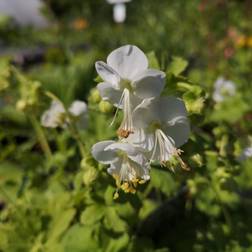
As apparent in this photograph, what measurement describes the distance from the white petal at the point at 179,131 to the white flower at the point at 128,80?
8 cm

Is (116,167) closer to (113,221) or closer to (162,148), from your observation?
(162,148)

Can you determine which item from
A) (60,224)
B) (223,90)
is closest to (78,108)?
(60,224)

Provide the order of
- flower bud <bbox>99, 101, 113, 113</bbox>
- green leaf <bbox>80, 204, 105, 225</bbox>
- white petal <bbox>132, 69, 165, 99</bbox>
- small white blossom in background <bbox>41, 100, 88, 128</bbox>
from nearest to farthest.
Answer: white petal <bbox>132, 69, 165, 99</bbox> < flower bud <bbox>99, 101, 113, 113</bbox> < green leaf <bbox>80, 204, 105, 225</bbox> < small white blossom in background <bbox>41, 100, 88, 128</bbox>

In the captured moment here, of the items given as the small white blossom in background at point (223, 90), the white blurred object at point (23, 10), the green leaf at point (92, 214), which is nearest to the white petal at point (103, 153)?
the green leaf at point (92, 214)

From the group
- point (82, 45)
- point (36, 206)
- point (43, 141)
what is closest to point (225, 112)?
point (43, 141)

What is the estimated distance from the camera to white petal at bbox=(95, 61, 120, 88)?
93 cm

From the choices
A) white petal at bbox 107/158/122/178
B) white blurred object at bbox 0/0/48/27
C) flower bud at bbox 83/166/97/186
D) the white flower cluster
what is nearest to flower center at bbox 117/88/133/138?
the white flower cluster

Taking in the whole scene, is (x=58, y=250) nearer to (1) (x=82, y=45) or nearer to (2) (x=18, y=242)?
(2) (x=18, y=242)

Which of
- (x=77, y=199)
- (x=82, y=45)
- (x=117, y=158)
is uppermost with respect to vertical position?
(x=117, y=158)

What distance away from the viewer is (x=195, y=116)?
112 centimetres

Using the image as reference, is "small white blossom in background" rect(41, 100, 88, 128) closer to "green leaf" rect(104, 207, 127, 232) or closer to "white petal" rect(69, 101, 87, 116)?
"white petal" rect(69, 101, 87, 116)

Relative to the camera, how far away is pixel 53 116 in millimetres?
1458

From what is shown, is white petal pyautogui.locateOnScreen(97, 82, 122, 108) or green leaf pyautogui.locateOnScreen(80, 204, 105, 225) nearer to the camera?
white petal pyautogui.locateOnScreen(97, 82, 122, 108)

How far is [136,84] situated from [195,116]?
23 cm
